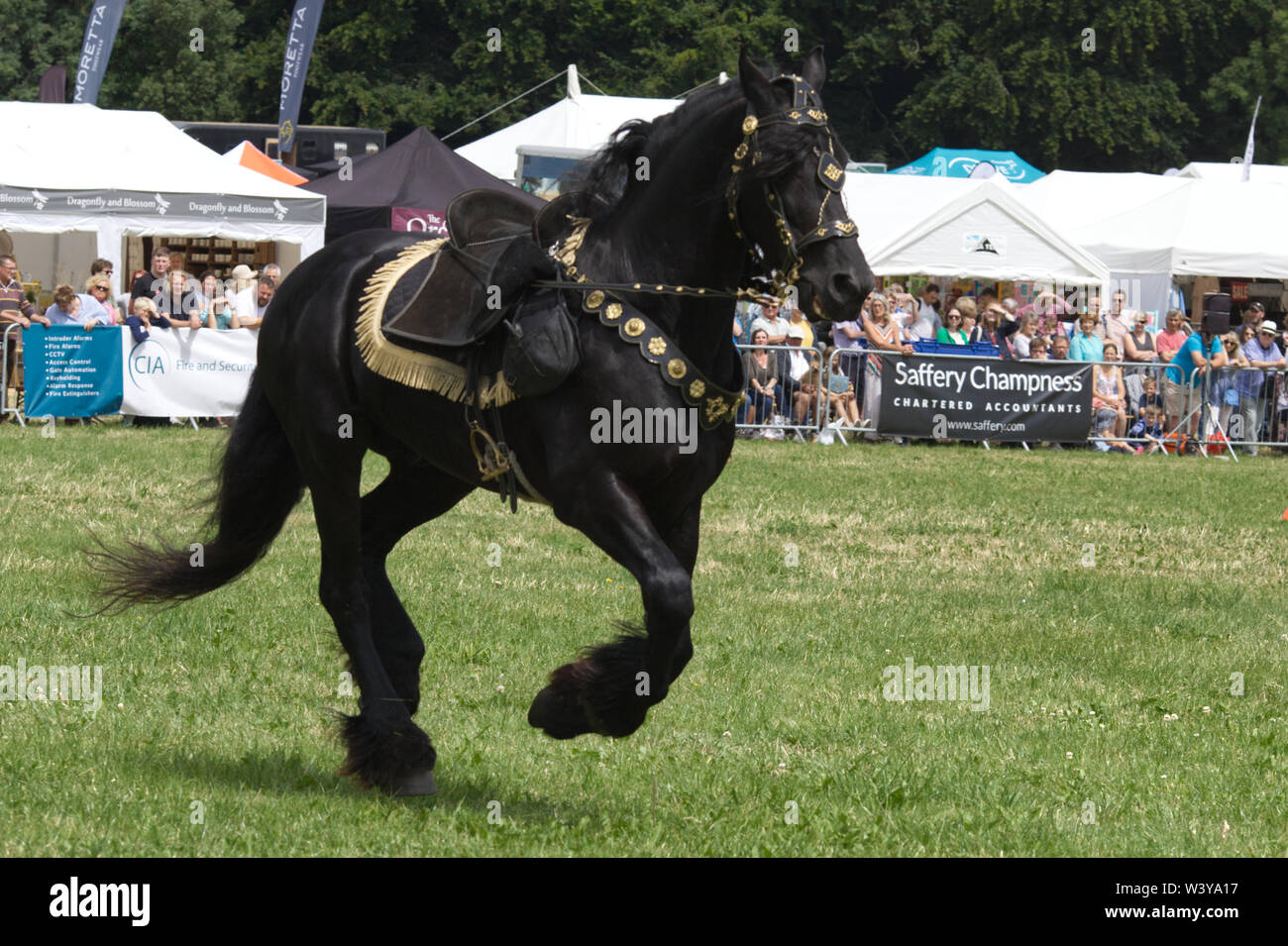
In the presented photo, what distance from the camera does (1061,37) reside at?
60938mm

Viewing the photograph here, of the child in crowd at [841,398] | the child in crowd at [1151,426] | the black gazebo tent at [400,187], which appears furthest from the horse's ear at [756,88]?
the black gazebo tent at [400,187]

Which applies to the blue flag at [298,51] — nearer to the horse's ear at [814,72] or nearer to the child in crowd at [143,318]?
the child in crowd at [143,318]

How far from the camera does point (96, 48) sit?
32.5 meters

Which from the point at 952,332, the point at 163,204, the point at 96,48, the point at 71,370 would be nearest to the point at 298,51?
the point at 96,48

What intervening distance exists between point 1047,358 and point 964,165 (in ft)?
66.8

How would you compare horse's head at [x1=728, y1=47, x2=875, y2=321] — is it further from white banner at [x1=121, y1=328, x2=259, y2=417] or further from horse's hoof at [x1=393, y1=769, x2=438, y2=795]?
white banner at [x1=121, y1=328, x2=259, y2=417]

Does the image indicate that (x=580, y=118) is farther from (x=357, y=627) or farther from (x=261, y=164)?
(x=357, y=627)

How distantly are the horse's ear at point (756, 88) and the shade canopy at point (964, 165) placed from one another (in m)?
35.9

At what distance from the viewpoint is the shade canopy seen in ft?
137

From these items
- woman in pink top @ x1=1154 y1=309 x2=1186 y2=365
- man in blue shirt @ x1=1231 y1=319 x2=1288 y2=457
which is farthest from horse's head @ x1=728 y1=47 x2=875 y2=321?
woman in pink top @ x1=1154 y1=309 x2=1186 y2=365

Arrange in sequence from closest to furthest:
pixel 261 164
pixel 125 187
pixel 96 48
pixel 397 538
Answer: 1. pixel 397 538
2. pixel 125 187
3. pixel 261 164
4. pixel 96 48

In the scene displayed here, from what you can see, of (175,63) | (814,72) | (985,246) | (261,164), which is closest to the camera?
(814,72)

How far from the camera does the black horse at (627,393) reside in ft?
18.3

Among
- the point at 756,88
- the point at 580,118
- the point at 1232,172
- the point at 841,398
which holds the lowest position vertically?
the point at 841,398
